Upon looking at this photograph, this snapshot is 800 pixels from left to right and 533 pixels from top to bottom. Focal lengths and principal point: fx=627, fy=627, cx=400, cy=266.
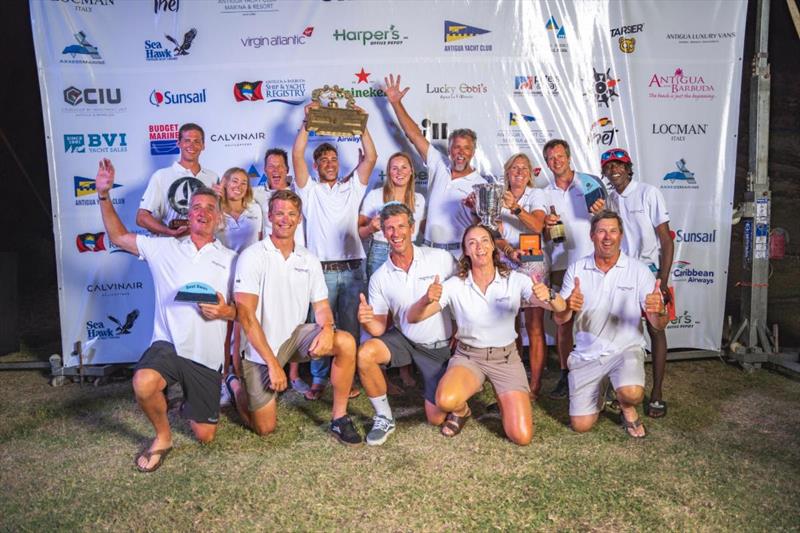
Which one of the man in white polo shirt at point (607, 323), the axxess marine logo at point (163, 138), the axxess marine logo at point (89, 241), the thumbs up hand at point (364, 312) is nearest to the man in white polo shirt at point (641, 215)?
the man in white polo shirt at point (607, 323)

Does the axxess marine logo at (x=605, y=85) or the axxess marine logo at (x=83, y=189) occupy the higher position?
the axxess marine logo at (x=605, y=85)

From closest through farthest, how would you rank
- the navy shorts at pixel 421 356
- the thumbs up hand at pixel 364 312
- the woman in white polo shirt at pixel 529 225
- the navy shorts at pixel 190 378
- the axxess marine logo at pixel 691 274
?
the navy shorts at pixel 190 378 → the thumbs up hand at pixel 364 312 → the navy shorts at pixel 421 356 → the woman in white polo shirt at pixel 529 225 → the axxess marine logo at pixel 691 274

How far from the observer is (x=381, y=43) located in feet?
16.1

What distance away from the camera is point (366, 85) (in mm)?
4934

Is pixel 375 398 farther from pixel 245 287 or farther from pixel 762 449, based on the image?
pixel 762 449

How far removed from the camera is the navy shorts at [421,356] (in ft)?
12.2

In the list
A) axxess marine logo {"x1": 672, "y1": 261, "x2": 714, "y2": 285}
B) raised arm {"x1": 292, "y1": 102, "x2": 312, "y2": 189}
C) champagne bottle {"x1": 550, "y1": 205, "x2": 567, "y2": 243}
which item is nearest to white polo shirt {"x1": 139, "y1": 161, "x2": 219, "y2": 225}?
raised arm {"x1": 292, "y1": 102, "x2": 312, "y2": 189}

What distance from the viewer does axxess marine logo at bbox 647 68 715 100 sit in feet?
16.4

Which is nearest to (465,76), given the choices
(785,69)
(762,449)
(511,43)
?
(511,43)

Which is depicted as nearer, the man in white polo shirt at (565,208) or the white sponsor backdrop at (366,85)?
the man in white polo shirt at (565,208)

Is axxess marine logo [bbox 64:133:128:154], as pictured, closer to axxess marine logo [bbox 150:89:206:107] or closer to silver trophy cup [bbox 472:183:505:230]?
axxess marine logo [bbox 150:89:206:107]

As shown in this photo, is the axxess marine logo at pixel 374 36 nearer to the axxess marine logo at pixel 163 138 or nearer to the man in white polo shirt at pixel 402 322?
the axxess marine logo at pixel 163 138

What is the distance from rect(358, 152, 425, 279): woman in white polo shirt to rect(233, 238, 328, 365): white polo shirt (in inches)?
24.3

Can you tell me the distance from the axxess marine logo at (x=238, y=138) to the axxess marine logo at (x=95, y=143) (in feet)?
2.32
